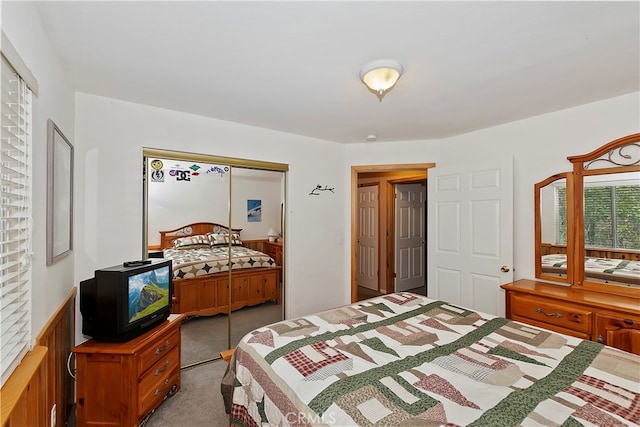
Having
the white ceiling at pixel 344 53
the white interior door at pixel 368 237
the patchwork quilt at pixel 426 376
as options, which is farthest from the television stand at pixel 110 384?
the white interior door at pixel 368 237

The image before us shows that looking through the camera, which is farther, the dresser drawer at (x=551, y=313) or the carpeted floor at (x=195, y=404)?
the dresser drawer at (x=551, y=313)

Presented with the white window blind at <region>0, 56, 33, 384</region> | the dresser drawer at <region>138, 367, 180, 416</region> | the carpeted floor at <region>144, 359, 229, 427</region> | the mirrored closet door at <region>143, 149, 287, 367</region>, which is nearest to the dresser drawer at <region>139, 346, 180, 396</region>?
the dresser drawer at <region>138, 367, 180, 416</region>

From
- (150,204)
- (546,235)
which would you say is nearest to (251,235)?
(150,204)

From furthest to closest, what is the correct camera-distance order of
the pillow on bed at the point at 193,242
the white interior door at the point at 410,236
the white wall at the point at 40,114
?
the white interior door at the point at 410,236 < the pillow on bed at the point at 193,242 < the white wall at the point at 40,114

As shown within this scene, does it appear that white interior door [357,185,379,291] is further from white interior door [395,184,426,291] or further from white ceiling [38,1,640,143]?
white ceiling [38,1,640,143]

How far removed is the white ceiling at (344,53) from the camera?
135 centimetres

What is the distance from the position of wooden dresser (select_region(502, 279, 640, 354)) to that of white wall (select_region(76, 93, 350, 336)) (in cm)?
196

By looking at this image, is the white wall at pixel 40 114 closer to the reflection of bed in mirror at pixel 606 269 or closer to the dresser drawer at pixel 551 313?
the dresser drawer at pixel 551 313

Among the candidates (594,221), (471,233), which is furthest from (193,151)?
(594,221)

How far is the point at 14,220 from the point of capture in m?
1.13

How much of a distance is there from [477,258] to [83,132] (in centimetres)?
380

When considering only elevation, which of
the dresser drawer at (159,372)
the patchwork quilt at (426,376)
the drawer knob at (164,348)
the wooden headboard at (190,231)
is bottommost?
the dresser drawer at (159,372)

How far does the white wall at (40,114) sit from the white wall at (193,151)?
515mm

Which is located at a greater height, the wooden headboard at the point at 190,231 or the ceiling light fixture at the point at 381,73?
the ceiling light fixture at the point at 381,73
